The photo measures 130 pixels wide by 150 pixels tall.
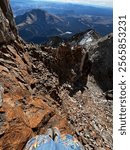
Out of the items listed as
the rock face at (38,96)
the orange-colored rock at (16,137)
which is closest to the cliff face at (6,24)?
the rock face at (38,96)

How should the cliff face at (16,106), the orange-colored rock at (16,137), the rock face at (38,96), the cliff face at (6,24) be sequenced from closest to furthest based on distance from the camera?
1. the orange-colored rock at (16,137)
2. the cliff face at (16,106)
3. the rock face at (38,96)
4. the cliff face at (6,24)

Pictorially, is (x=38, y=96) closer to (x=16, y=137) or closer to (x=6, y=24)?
(x=16, y=137)

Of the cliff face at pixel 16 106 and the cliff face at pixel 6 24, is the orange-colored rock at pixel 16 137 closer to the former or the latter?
the cliff face at pixel 16 106

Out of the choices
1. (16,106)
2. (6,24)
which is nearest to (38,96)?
(16,106)

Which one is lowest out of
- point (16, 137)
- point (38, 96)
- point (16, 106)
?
point (38, 96)

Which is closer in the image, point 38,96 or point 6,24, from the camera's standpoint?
point 38,96

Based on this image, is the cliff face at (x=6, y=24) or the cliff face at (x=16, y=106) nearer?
the cliff face at (x=16, y=106)

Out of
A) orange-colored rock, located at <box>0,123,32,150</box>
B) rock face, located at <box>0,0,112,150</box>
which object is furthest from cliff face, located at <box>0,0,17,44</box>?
orange-colored rock, located at <box>0,123,32,150</box>

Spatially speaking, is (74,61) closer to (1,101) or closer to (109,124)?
(109,124)

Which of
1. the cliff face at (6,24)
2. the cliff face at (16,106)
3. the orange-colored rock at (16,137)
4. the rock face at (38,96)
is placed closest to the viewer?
the orange-colored rock at (16,137)

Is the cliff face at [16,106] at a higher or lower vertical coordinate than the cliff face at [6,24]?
lower
